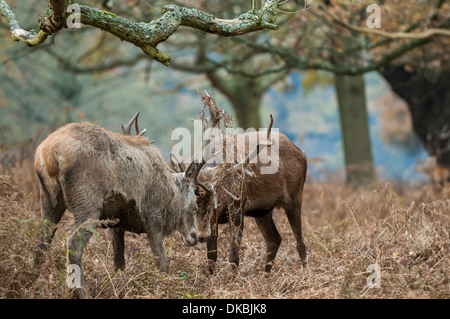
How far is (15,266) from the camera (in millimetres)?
5820

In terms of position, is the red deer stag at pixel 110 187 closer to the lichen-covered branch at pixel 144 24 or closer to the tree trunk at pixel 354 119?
the lichen-covered branch at pixel 144 24

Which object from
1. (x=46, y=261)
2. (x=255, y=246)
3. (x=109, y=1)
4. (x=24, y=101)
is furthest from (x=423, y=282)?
(x=24, y=101)

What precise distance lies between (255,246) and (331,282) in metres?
2.55

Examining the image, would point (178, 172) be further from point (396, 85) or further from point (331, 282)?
point (396, 85)

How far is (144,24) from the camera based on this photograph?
628 cm

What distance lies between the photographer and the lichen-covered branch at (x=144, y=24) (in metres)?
5.91

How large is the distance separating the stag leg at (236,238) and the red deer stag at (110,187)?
0.51m

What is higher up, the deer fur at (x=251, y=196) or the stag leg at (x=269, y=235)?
the deer fur at (x=251, y=196)

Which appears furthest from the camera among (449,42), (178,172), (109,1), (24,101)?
(24,101)

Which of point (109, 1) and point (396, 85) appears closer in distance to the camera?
point (109, 1)

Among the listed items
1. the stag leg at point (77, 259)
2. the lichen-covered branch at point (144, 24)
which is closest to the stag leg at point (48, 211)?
the stag leg at point (77, 259)

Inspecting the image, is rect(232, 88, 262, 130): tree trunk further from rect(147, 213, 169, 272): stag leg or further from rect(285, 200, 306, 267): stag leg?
rect(147, 213, 169, 272): stag leg

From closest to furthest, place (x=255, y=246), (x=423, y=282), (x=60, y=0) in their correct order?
(x=60, y=0), (x=423, y=282), (x=255, y=246)

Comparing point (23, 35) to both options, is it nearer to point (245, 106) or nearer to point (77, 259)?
point (77, 259)
